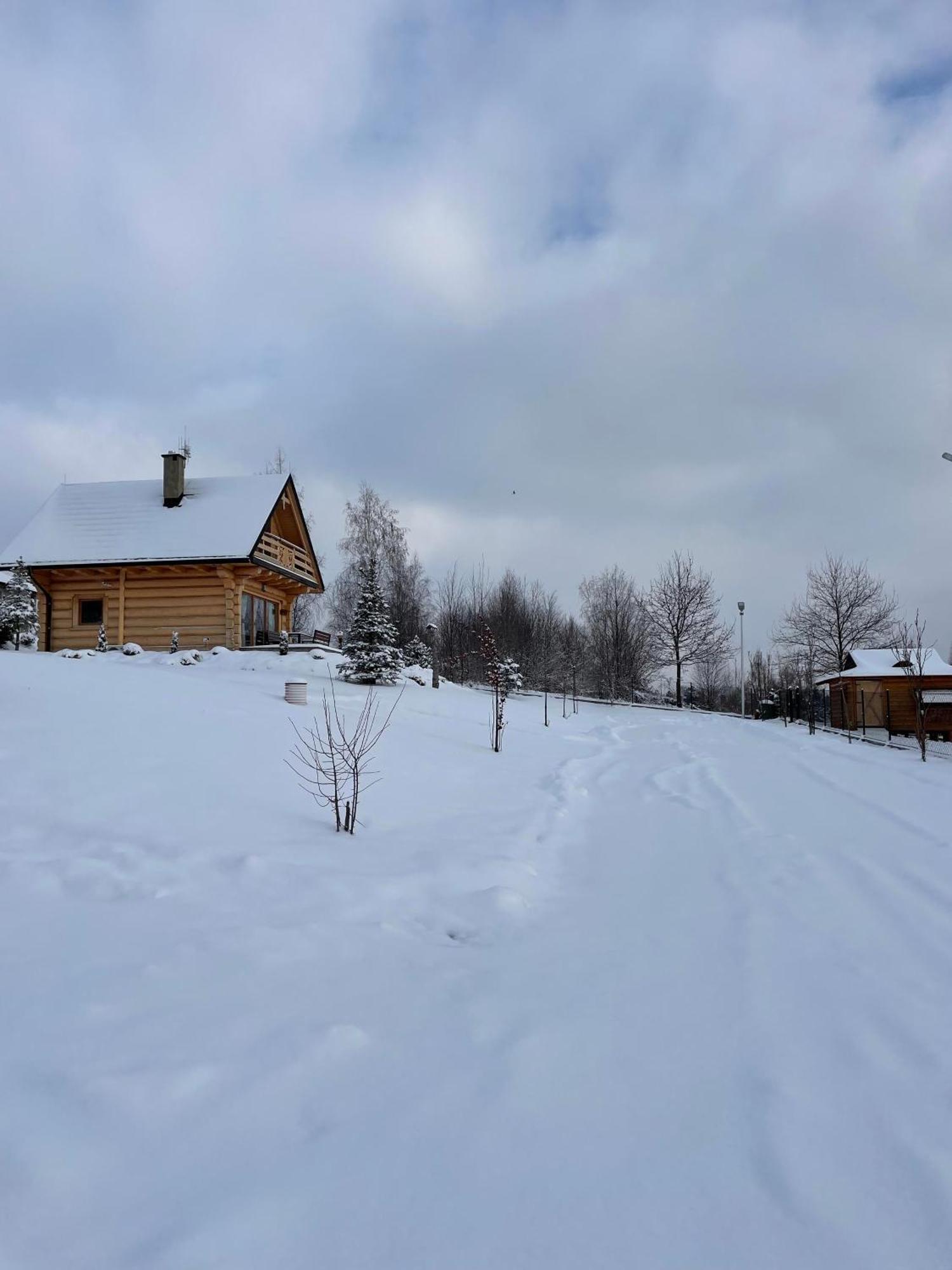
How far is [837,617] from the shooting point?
3541 cm

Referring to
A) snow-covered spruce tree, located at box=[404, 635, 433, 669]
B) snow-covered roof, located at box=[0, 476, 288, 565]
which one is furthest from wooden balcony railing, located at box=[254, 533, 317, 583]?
snow-covered spruce tree, located at box=[404, 635, 433, 669]

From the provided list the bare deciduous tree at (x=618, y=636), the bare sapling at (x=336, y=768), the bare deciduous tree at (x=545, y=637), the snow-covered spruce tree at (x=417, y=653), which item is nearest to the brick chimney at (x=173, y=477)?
the snow-covered spruce tree at (x=417, y=653)

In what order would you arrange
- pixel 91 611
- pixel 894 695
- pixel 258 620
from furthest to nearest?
pixel 894 695 → pixel 258 620 → pixel 91 611

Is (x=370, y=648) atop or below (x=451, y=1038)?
atop

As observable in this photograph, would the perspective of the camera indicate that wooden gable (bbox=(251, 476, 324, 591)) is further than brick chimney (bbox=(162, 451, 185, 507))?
No

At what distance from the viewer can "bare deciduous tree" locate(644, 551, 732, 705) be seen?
127 feet

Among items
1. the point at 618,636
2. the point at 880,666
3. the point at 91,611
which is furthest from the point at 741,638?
the point at 91,611

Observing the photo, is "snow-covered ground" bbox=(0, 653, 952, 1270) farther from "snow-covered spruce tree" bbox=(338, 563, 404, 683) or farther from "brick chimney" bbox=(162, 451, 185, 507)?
"brick chimney" bbox=(162, 451, 185, 507)

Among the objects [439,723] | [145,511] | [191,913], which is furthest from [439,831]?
[145,511]

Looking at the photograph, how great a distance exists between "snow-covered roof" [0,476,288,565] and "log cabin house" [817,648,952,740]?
2065 cm

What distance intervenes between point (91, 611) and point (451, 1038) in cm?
2197

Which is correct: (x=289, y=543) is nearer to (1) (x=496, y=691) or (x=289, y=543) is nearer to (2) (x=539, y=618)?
(1) (x=496, y=691)

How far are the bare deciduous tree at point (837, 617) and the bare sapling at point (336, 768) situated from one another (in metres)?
31.5

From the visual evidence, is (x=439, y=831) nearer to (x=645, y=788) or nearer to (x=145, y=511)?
(x=645, y=788)
